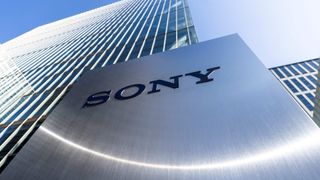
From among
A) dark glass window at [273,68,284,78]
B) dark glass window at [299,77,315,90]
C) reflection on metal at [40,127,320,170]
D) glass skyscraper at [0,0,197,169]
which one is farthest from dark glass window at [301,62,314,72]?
reflection on metal at [40,127,320,170]

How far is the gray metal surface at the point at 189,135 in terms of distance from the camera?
3.10 m

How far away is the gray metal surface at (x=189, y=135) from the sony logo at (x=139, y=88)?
122mm

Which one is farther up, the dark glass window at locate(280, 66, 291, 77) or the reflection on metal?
the reflection on metal

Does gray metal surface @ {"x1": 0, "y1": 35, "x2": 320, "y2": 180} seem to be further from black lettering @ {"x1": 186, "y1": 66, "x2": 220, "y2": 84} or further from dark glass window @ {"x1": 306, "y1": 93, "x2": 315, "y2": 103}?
dark glass window @ {"x1": 306, "y1": 93, "x2": 315, "y2": 103}

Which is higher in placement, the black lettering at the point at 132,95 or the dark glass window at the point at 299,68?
the black lettering at the point at 132,95

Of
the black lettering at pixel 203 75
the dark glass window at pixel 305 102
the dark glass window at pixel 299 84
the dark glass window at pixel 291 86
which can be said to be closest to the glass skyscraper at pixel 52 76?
the black lettering at pixel 203 75

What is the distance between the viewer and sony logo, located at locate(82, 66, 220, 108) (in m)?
4.98

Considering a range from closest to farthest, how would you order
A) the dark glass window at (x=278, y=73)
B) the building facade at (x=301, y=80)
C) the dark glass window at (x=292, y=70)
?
the building facade at (x=301, y=80) < the dark glass window at (x=292, y=70) < the dark glass window at (x=278, y=73)

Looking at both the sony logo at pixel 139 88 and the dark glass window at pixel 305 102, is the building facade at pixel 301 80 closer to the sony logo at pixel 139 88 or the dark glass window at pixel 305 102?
the dark glass window at pixel 305 102

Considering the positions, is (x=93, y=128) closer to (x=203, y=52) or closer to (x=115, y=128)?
(x=115, y=128)

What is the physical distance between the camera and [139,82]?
18.1ft

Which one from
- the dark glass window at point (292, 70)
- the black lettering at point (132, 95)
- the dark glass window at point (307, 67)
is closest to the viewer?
the black lettering at point (132, 95)

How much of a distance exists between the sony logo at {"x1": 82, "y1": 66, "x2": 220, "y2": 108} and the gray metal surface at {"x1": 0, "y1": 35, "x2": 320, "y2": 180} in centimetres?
12

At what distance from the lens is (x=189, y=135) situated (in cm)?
364
